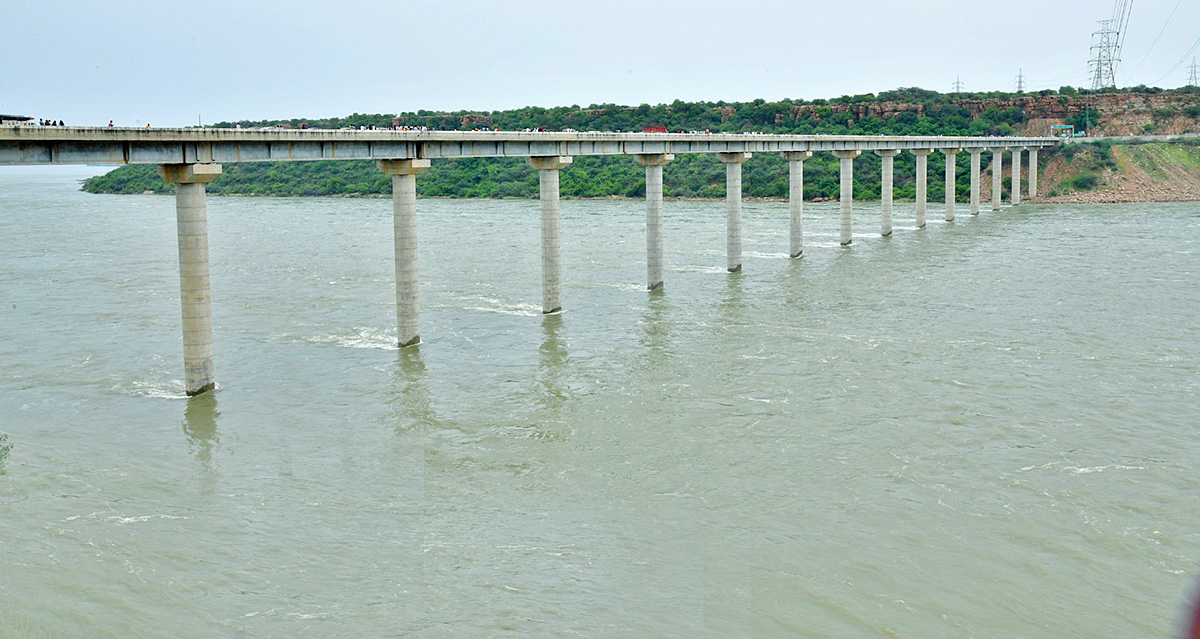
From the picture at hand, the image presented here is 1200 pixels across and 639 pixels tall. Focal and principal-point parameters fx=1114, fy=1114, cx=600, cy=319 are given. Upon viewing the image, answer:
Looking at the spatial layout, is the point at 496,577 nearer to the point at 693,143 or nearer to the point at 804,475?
the point at 804,475

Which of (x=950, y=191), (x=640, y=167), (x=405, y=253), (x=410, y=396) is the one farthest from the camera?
(x=640, y=167)

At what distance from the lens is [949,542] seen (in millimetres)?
18688

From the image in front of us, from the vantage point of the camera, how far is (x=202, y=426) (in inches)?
1028

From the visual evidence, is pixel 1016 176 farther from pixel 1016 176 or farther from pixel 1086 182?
pixel 1086 182

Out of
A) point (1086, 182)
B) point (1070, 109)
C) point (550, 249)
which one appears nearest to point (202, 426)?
point (550, 249)

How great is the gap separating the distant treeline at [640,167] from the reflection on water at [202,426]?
83009 millimetres

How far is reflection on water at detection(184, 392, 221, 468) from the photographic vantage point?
24.2 m

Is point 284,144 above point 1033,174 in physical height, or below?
above

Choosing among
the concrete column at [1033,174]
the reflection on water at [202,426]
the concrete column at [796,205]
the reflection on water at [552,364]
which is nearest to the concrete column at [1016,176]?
the concrete column at [1033,174]

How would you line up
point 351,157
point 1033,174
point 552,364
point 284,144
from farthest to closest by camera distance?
point 1033,174 < point 351,157 < point 552,364 < point 284,144

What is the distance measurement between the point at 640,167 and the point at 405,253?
99108mm

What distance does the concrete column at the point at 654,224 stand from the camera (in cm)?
4853

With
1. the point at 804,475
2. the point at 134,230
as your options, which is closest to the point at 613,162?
the point at 134,230

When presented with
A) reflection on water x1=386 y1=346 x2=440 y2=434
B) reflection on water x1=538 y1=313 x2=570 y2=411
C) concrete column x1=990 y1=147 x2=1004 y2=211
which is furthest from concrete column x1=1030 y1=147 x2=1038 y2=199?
reflection on water x1=386 y1=346 x2=440 y2=434
